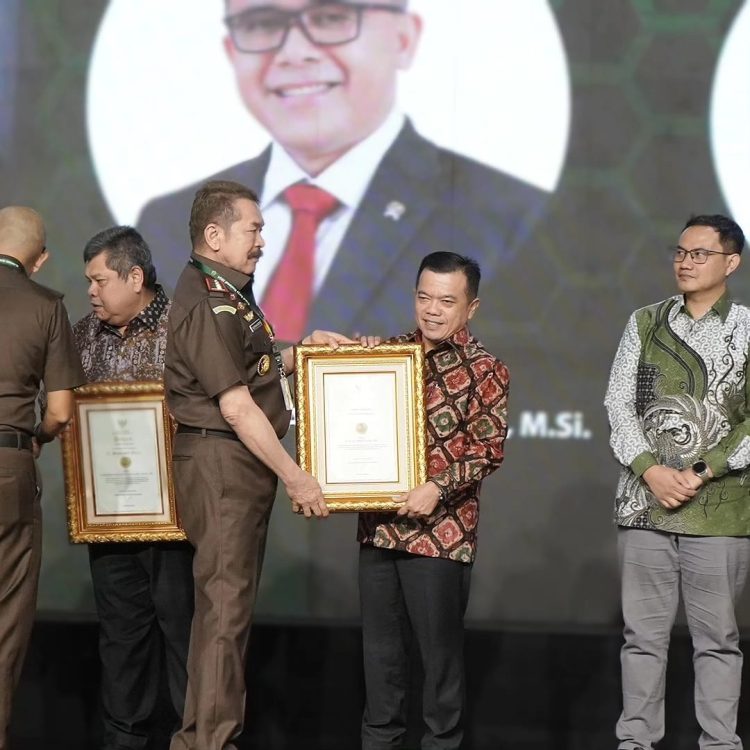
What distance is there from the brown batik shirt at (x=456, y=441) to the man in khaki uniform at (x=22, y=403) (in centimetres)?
86

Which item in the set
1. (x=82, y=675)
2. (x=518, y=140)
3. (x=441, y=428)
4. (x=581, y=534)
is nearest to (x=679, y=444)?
(x=441, y=428)

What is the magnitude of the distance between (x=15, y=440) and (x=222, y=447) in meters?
0.56

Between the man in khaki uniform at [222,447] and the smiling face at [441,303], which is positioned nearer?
the man in khaki uniform at [222,447]

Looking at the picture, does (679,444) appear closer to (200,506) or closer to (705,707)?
(705,707)

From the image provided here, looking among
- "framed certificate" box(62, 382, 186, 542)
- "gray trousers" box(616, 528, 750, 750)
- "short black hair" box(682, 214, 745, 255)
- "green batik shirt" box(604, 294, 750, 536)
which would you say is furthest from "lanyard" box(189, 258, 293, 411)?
"short black hair" box(682, 214, 745, 255)

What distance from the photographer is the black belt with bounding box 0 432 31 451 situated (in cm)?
307

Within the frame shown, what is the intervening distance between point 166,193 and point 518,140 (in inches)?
50.8

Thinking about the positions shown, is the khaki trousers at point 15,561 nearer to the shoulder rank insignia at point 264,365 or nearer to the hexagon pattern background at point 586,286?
the shoulder rank insignia at point 264,365

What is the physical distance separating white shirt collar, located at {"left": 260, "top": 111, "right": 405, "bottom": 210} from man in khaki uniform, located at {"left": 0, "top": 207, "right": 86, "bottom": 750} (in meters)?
1.36

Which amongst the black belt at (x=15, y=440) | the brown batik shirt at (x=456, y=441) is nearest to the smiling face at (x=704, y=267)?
the brown batik shirt at (x=456, y=441)

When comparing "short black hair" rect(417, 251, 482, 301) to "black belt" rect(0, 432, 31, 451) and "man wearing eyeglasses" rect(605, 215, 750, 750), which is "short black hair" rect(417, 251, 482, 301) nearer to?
"man wearing eyeglasses" rect(605, 215, 750, 750)

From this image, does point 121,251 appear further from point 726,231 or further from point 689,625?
point 689,625

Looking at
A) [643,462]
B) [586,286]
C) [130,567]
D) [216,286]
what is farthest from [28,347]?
[586,286]

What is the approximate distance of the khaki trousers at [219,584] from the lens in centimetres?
294
